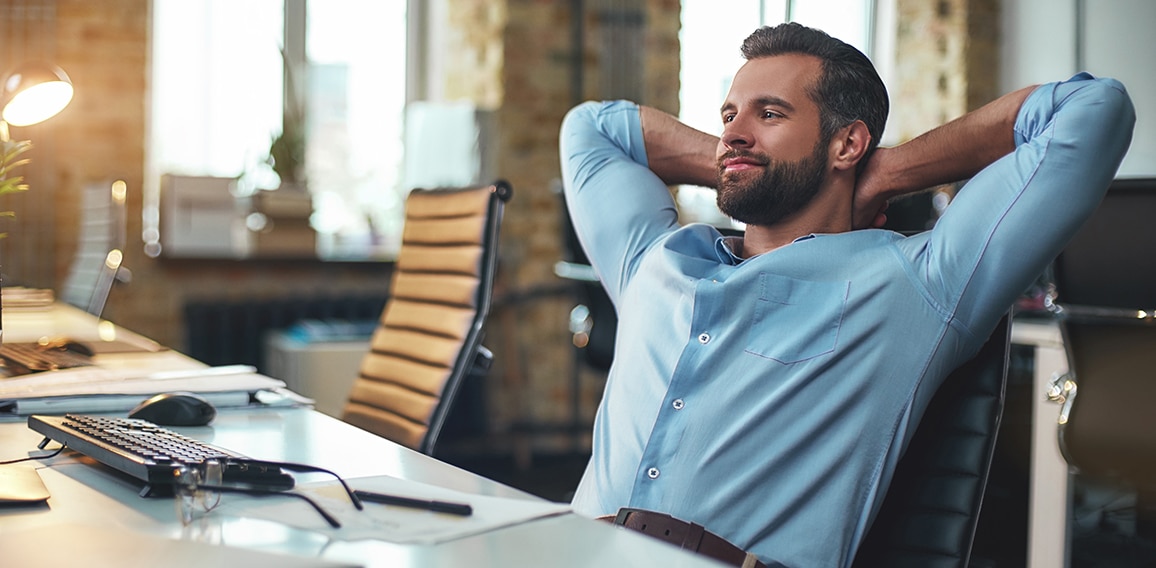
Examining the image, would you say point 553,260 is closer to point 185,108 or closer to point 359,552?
point 185,108

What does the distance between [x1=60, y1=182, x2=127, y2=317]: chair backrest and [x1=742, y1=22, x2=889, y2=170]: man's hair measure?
252 centimetres

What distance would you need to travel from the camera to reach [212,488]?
3.08ft

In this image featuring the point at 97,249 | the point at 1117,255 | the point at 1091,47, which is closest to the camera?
the point at 1117,255

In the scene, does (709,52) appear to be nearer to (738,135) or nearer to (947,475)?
(738,135)

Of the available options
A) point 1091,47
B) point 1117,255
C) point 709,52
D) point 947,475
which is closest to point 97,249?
point 1117,255

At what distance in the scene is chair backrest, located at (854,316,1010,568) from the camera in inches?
50.5

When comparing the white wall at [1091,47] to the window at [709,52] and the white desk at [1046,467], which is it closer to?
the window at [709,52]

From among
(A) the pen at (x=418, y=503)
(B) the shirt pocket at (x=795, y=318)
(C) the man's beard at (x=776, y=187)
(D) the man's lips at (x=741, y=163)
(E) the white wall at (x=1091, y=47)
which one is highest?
(E) the white wall at (x=1091, y=47)

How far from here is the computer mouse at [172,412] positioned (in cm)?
131

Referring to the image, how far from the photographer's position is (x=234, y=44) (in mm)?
4812

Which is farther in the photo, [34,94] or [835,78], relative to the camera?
[34,94]

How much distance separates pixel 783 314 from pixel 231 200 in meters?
3.48

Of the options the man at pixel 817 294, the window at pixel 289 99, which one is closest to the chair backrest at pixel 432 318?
the man at pixel 817 294

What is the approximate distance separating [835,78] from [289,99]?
3.61 metres
